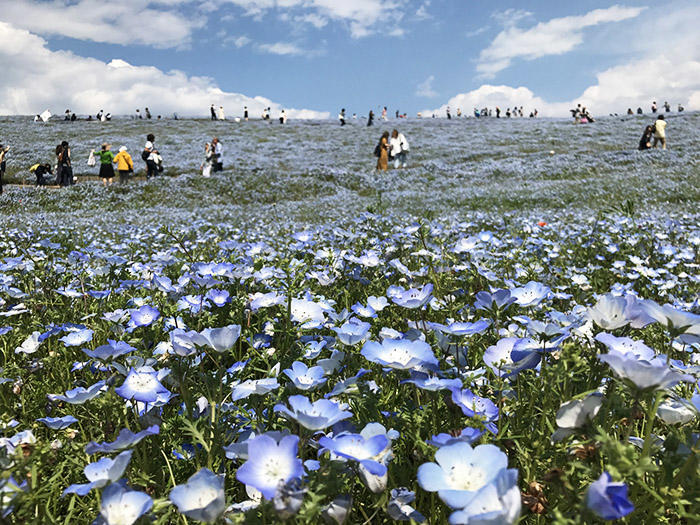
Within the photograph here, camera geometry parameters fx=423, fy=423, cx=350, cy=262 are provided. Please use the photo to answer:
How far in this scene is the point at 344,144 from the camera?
118ft

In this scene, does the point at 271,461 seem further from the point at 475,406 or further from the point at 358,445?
the point at 475,406

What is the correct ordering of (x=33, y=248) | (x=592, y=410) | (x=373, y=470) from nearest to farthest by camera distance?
(x=373, y=470), (x=592, y=410), (x=33, y=248)

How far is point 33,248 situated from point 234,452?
6.23m

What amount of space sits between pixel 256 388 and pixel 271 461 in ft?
1.05

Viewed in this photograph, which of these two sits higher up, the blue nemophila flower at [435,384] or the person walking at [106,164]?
the person walking at [106,164]

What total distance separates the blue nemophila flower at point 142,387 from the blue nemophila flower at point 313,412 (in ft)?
1.78

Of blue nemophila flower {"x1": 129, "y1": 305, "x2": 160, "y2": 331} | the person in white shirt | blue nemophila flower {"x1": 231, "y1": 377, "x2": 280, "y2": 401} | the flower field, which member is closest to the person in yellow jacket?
the person in white shirt

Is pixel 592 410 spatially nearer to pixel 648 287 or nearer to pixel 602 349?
pixel 602 349

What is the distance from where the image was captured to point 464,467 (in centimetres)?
102

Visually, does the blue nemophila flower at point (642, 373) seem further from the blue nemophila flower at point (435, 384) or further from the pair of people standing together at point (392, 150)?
the pair of people standing together at point (392, 150)

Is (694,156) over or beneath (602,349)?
over

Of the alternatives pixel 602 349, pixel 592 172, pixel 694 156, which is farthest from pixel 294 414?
pixel 694 156

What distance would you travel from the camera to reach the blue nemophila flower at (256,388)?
1284 millimetres

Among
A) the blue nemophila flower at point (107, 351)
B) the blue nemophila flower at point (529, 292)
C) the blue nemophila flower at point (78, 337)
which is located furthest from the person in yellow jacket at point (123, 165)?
the blue nemophila flower at point (529, 292)
